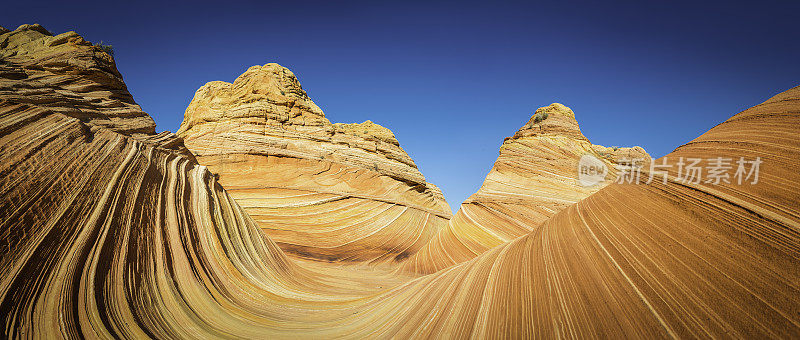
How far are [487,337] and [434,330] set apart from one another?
1.71 feet

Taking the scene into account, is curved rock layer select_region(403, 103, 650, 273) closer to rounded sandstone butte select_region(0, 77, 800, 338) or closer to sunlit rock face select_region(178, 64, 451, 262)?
sunlit rock face select_region(178, 64, 451, 262)

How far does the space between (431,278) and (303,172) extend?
358 inches

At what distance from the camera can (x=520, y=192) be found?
9.05m

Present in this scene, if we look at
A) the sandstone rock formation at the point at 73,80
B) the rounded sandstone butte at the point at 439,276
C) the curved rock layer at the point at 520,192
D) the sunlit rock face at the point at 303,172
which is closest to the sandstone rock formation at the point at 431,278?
the rounded sandstone butte at the point at 439,276

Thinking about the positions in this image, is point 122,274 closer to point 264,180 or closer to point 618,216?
point 618,216

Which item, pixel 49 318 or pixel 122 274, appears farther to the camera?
pixel 122 274

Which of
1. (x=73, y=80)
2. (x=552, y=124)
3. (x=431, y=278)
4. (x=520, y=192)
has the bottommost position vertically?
(x=431, y=278)

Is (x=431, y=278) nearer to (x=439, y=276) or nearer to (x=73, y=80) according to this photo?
(x=439, y=276)

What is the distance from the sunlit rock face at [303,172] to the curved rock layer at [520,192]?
235 centimetres

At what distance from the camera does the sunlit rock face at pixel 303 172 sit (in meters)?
10.4

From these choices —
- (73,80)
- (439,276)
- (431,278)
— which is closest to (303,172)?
(73,80)

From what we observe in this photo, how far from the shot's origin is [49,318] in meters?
2.25

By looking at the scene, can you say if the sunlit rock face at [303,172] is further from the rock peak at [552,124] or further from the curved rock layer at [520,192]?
the rock peak at [552,124]

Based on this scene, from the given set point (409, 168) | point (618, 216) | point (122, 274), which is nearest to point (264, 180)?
point (409, 168)
